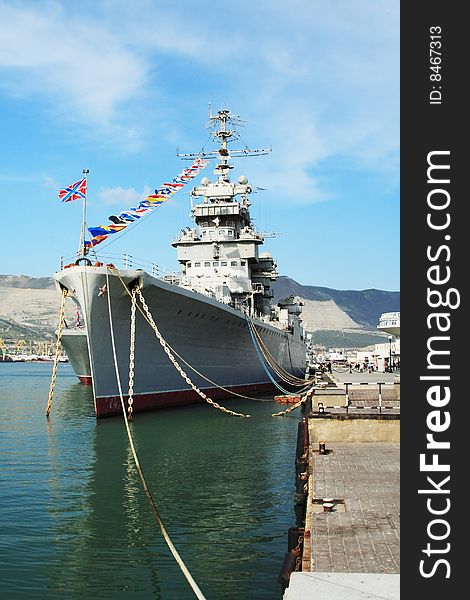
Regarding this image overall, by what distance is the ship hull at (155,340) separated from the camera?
21625 mm

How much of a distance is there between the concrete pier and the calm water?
44.6 inches

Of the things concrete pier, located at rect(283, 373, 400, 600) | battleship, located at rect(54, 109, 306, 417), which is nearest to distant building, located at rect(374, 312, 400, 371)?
battleship, located at rect(54, 109, 306, 417)

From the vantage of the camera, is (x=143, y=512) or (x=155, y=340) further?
(x=155, y=340)

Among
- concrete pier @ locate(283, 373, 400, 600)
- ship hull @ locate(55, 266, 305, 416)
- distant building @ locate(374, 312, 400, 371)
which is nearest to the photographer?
concrete pier @ locate(283, 373, 400, 600)

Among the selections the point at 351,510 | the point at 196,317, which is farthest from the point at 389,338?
the point at 351,510

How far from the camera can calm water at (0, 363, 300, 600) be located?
8094mm

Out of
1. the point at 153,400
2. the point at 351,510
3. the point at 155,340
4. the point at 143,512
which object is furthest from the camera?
the point at 153,400

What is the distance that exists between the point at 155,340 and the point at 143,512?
515 inches

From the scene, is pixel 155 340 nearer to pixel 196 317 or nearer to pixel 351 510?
pixel 196 317

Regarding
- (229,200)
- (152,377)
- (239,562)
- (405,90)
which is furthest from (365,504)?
(229,200)

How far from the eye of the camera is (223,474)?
14.4m

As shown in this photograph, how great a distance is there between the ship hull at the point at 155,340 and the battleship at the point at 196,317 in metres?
0.04

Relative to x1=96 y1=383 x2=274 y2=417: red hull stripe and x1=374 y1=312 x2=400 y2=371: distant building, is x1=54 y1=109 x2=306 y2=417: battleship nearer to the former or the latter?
x1=96 y1=383 x2=274 y2=417: red hull stripe

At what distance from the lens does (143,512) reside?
1117 centimetres
